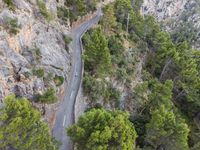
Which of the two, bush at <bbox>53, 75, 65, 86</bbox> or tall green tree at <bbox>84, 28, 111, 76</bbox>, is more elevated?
tall green tree at <bbox>84, 28, 111, 76</bbox>

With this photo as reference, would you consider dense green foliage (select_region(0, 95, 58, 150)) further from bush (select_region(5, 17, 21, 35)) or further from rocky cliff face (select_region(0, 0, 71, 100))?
bush (select_region(5, 17, 21, 35))

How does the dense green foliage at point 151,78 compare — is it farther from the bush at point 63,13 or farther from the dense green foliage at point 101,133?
the dense green foliage at point 101,133

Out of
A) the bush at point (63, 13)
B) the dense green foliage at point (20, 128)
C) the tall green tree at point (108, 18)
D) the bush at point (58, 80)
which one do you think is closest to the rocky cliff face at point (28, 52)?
the bush at point (58, 80)

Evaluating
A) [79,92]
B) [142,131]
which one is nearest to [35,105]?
[79,92]

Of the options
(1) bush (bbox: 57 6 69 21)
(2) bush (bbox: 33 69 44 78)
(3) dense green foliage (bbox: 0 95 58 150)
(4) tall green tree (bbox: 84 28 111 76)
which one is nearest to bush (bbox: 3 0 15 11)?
(2) bush (bbox: 33 69 44 78)

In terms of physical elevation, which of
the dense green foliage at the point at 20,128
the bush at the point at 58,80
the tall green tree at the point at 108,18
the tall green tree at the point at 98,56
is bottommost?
the dense green foliage at the point at 20,128

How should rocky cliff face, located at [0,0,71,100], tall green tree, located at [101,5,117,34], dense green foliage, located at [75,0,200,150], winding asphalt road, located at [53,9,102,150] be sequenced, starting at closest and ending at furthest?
rocky cliff face, located at [0,0,71,100] < winding asphalt road, located at [53,9,102,150] < dense green foliage, located at [75,0,200,150] < tall green tree, located at [101,5,117,34]

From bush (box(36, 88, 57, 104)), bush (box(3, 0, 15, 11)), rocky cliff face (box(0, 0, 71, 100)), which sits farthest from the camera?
bush (box(3, 0, 15, 11))
